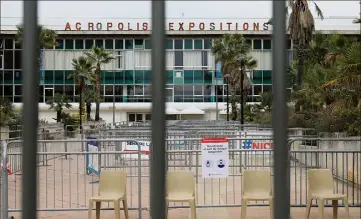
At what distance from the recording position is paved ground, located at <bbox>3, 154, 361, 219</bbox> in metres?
9.28

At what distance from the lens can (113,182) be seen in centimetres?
856

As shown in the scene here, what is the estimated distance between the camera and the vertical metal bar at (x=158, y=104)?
5.45 feet

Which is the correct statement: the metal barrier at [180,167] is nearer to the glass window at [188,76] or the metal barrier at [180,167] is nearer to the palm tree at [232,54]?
the palm tree at [232,54]

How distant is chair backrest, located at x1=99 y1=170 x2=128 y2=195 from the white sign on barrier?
1.47m

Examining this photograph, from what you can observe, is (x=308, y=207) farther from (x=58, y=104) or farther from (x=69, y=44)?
(x=69, y=44)

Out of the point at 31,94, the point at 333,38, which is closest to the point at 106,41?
the point at 333,38

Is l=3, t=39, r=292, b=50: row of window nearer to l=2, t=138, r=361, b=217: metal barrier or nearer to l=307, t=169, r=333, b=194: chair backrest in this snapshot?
l=2, t=138, r=361, b=217: metal barrier

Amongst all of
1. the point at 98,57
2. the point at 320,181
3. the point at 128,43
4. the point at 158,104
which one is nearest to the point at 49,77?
the point at 128,43

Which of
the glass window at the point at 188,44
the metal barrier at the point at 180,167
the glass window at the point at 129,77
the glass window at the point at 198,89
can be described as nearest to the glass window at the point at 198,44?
the glass window at the point at 188,44

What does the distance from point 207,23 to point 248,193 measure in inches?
2089

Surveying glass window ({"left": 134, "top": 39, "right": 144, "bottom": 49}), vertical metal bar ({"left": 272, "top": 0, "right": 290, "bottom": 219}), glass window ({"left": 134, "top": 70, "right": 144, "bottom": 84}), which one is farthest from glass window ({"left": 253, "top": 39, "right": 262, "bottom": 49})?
vertical metal bar ({"left": 272, "top": 0, "right": 290, "bottom": 219})

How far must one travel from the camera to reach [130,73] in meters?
59.8

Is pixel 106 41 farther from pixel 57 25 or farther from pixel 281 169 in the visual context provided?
pixel 281 169

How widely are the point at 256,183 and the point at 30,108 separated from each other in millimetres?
7203
